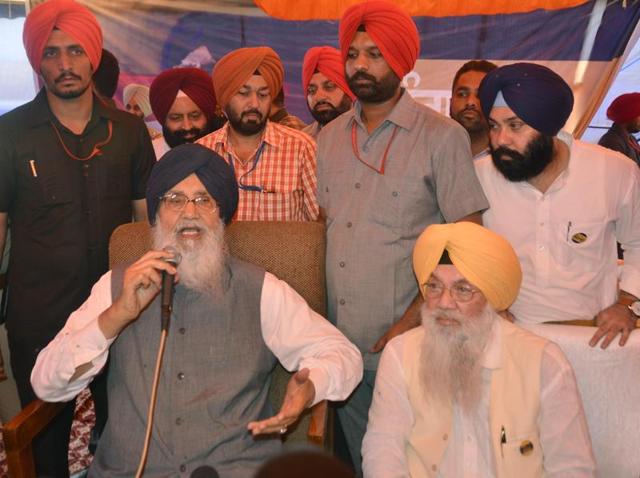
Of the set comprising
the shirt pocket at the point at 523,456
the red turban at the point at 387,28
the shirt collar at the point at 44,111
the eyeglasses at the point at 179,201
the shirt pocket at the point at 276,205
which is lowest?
the shirt pocket at the point at 523,456

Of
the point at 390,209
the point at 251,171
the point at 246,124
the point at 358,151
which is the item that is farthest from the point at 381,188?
the point at 246,124

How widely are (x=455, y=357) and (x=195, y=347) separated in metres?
0.93

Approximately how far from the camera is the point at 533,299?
287 cm

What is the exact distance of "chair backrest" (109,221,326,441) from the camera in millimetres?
2857

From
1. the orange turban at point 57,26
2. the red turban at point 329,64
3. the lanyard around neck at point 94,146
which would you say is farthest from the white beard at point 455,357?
the red turban at point 329,64

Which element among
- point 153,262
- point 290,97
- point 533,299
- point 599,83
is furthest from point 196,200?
point 599,83

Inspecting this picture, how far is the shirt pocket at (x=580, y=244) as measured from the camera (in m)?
2.80

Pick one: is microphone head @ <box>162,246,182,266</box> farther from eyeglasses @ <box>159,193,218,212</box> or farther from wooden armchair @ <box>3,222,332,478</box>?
wooden armchair @ <box>3,222,332,478</box>

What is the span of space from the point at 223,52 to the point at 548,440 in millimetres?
5435

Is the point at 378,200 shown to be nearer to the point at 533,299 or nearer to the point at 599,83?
the point at 533,299

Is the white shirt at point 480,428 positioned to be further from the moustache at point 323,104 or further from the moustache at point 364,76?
the moustache at point 323,104

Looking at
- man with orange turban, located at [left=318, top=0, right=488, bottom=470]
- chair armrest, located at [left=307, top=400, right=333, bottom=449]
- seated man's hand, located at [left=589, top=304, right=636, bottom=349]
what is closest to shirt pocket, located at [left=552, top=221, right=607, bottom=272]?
seated man's hand, located at [left=589, top=304, right=636, bottom=349]

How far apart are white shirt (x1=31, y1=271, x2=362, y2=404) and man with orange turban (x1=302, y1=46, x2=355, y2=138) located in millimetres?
1941

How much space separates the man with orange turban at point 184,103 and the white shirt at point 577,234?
6.52ft
